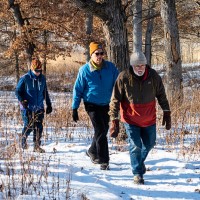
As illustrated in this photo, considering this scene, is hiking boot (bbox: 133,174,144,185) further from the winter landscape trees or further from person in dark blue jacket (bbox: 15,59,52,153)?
person in dark blue jacket (bbox: 15,59,52,153)

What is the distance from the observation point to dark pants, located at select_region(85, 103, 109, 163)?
16.6 ft

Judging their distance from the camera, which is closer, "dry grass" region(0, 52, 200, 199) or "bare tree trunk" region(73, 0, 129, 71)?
"dry grass" region(0, 52, 200, 199)

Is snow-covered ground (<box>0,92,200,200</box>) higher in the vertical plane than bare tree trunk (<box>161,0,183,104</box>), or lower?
lower

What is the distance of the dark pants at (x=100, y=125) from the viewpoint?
16.6 feet

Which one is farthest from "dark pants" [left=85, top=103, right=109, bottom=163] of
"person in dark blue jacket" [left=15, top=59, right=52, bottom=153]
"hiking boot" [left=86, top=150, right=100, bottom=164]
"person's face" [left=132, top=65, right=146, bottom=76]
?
"person in dark blue jacket" [left=15, top=59, right=52, bottom=153]

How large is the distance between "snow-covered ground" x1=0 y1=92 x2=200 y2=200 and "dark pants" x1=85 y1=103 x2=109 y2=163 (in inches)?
10.2

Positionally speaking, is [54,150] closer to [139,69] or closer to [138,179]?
[138,179]

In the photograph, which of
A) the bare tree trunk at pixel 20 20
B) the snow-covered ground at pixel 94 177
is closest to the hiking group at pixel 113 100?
the snow-covered ground at pixel 94 177

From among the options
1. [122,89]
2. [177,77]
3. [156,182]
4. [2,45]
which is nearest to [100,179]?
[156,182]

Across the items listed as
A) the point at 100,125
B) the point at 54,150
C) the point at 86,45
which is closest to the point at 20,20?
the point at 86,45

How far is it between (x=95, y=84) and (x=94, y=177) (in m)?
1.35

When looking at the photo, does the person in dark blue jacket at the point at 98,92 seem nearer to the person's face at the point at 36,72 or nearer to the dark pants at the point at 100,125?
the dark pants at the point at 100,125

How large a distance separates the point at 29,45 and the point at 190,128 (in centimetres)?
851

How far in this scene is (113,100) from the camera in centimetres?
445
